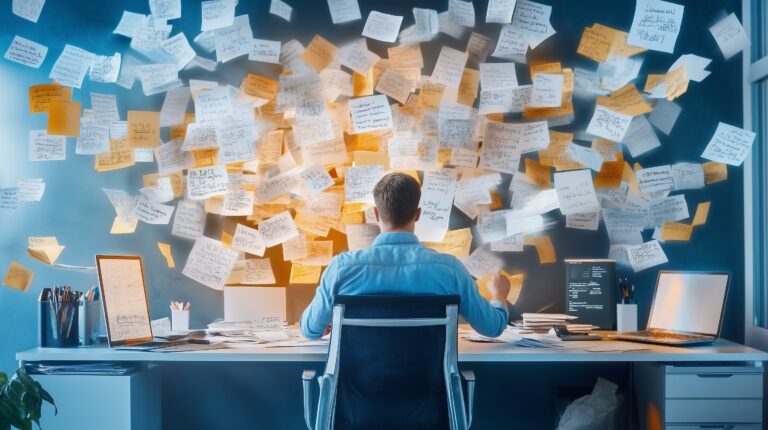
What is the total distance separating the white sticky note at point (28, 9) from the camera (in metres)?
3.21

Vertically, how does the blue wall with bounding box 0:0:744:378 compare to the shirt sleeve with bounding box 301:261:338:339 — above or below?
above

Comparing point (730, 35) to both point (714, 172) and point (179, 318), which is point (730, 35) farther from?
point (179, 318)

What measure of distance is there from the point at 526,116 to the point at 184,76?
57.2 inches

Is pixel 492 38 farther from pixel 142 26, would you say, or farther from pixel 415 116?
pixel 142 26

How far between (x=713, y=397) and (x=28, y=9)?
307 centimetres

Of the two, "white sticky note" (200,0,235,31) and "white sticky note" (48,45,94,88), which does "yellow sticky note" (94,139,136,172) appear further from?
"white sticky note" (200,0,235,31)

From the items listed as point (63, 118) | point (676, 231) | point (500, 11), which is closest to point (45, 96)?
point (63, 118)

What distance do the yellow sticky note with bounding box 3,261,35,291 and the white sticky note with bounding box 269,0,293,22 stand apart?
151 cm

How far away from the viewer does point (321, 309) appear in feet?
7.54

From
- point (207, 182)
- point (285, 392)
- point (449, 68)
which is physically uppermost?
point (449, 68)

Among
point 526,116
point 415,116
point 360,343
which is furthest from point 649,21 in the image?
point 360,343

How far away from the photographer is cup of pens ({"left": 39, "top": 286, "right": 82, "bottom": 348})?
267cm

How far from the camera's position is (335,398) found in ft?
6.72

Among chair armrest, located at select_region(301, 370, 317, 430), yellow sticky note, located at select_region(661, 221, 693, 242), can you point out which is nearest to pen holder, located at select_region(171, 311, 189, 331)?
chair armrest, located at select_region(301, 370, 317, 430)
